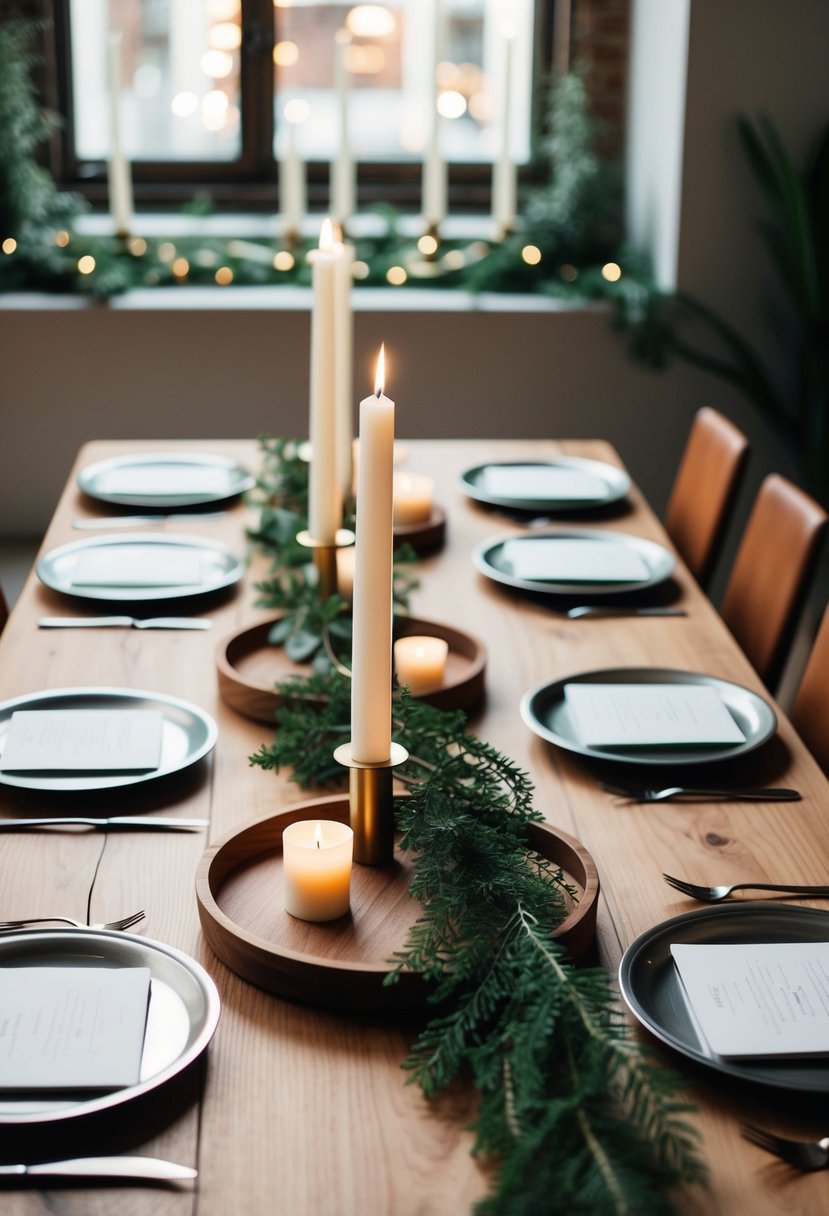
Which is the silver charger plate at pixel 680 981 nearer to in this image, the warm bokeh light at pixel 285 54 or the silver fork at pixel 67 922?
the silver fork at pixel 67 922

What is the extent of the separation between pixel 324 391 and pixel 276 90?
2.98 meters

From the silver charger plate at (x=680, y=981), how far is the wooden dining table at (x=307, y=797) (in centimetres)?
2

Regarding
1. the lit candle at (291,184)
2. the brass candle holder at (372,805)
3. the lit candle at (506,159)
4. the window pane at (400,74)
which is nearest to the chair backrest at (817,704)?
the brass candle holder at (372,805)

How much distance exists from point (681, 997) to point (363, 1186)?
11.9 inches

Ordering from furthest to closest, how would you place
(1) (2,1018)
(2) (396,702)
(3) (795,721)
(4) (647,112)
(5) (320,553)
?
(4) (647,112), (3) (795,721), (5) (320,553), (2) (396,702), (1) (2,1018)

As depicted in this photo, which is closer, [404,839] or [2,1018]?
[2,1018]

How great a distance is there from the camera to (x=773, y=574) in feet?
6.88

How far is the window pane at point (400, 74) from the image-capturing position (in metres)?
4.18

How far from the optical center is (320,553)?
63.8 inches

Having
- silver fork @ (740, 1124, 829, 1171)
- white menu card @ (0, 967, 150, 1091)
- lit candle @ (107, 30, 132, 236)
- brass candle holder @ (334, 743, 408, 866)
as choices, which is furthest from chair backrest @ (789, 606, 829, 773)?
lit candle @ (107, 30, 132, 236)

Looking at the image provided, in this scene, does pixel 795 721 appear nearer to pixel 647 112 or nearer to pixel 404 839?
pixel 404 839

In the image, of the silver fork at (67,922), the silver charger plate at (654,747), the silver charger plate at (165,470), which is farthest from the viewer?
the silver charger plate at (165,470)

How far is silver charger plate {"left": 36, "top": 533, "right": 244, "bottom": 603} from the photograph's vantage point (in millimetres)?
1859

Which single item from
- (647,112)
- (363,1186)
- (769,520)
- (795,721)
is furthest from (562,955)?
(647,112)
